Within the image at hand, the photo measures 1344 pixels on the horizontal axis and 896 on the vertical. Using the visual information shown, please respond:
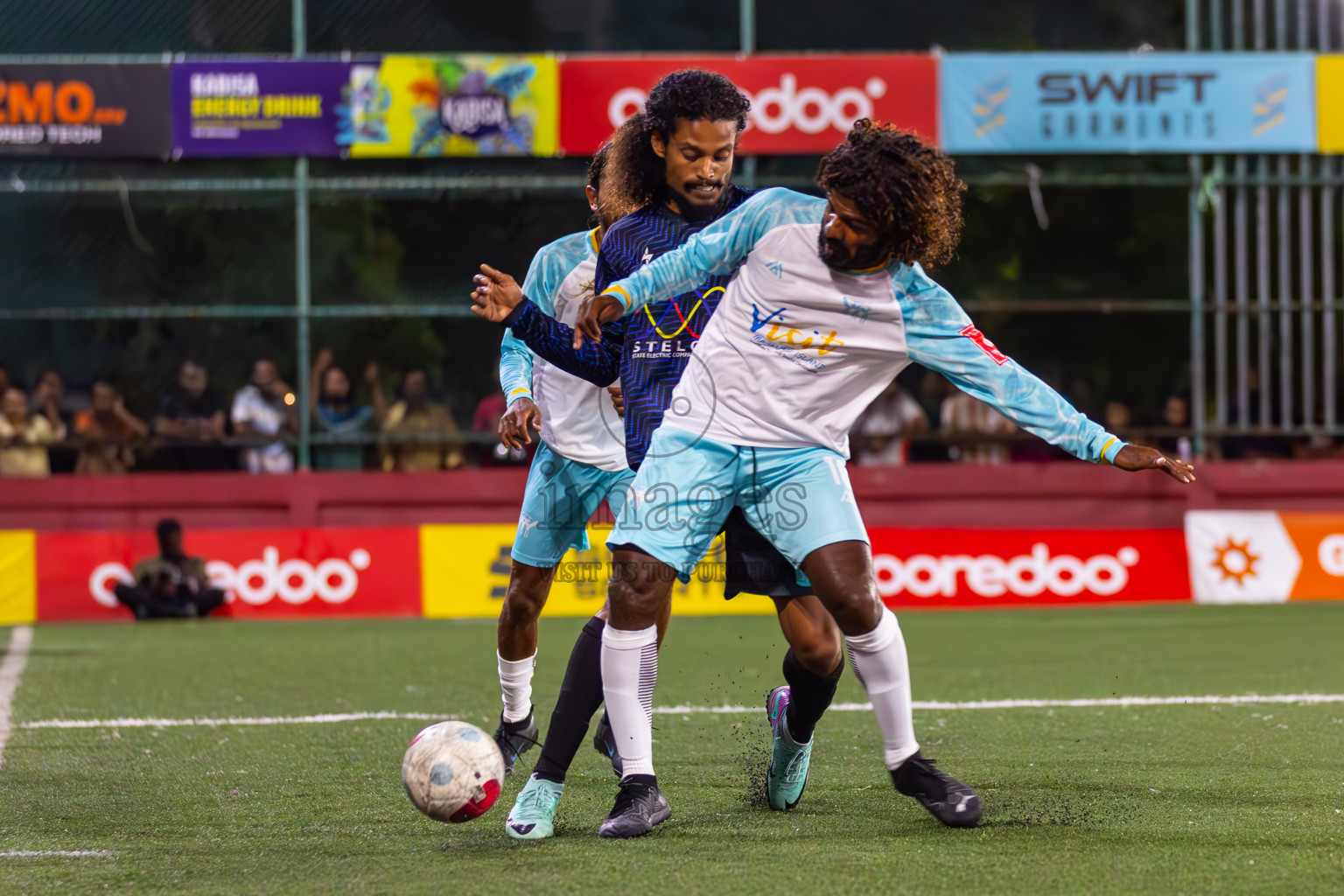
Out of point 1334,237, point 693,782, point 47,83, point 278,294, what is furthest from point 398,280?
point 693,782

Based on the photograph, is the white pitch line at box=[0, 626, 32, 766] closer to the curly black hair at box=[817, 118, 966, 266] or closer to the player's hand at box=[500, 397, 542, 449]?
the player's hand at box=[500, 397, 542, 449]

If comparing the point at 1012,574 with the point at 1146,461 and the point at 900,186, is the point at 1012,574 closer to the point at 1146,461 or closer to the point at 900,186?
the point at 1146,461

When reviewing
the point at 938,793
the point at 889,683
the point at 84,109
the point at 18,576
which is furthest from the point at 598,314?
the point at 84,109

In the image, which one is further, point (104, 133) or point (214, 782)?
point (104, 133)

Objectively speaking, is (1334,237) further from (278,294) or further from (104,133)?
(104,133)

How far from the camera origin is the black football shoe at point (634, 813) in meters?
4.22

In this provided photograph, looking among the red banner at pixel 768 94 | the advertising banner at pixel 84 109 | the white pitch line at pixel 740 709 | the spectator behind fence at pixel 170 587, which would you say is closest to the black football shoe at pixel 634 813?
the white pitch line at pixel 740 709

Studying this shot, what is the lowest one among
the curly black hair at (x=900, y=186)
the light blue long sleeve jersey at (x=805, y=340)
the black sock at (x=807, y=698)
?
the black sock at (x=807, y=698)

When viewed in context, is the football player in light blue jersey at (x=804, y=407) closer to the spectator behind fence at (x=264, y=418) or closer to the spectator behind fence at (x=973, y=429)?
the spectator behind fence at (x=973, y=429)

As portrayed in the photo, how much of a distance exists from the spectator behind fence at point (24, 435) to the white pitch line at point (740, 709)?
8.22 metres

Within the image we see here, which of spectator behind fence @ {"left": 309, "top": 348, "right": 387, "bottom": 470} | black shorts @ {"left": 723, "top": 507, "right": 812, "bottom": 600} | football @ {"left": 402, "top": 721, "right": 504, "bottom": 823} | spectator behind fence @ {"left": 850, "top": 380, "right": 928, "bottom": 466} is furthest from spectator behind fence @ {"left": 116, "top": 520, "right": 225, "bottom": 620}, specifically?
black shorts @ {"left": 723, "top": 507, "right": 812, "bottom": 600}

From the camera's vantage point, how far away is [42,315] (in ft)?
48.1

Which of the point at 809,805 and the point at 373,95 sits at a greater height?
the point at 373,95

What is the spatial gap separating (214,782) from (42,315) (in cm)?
1074
